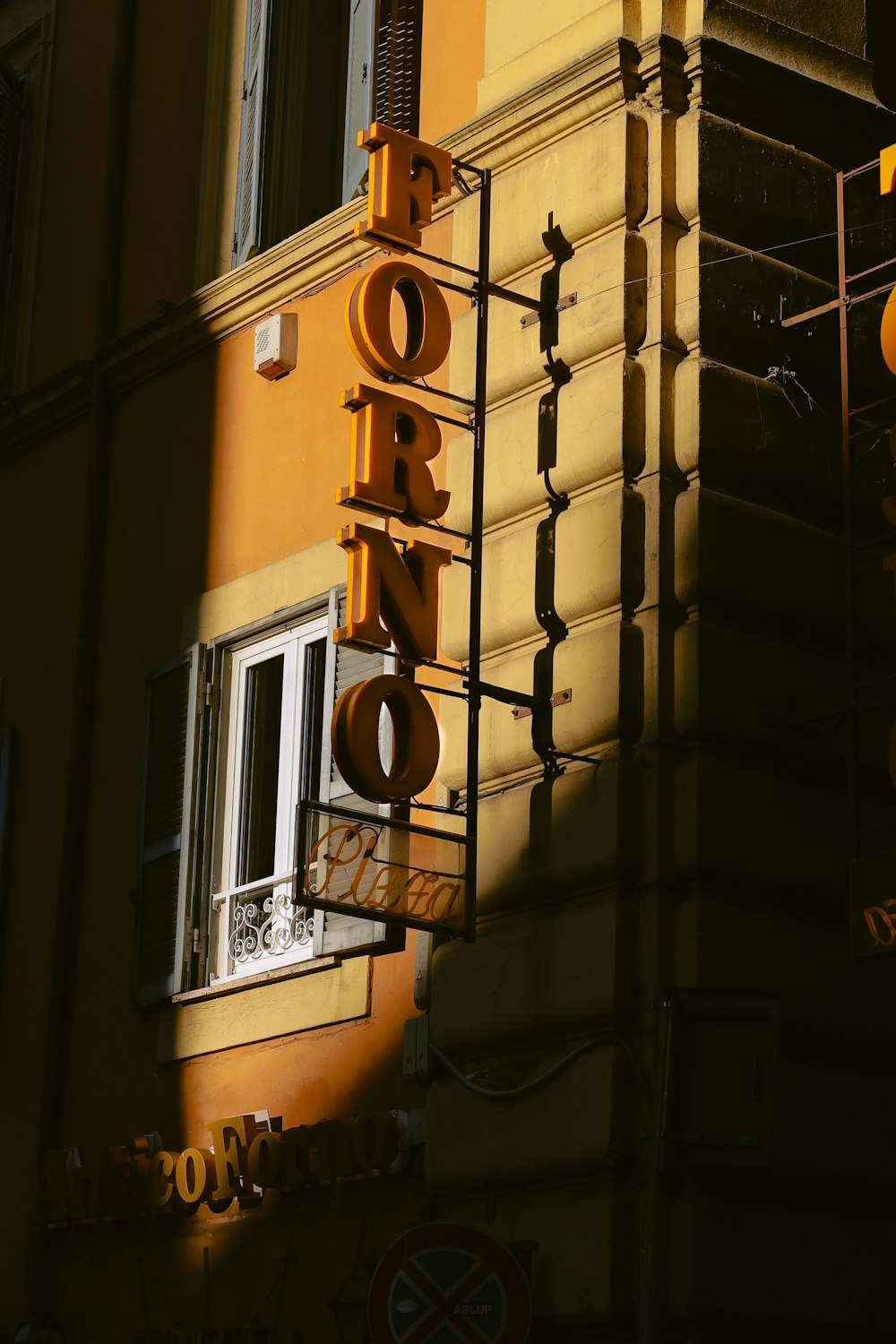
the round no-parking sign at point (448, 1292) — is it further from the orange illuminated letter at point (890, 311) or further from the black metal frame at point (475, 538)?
the orange illuminated letter at point (890, 311)

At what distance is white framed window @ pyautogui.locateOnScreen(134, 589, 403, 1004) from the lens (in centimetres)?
995

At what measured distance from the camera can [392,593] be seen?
8703mm

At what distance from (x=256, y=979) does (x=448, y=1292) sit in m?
2.75

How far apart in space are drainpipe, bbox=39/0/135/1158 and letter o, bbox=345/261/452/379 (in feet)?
9.55

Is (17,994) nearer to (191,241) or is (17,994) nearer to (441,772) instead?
(441,772)

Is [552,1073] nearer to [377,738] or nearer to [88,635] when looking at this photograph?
[377,738]

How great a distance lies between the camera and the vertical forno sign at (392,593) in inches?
331

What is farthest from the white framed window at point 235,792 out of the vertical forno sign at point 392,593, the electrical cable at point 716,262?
the electrical cable at point 716,262

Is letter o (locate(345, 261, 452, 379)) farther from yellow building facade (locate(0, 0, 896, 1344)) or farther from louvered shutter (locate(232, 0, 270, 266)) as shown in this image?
louvered shutter (locate(232, 0, 270, 266))

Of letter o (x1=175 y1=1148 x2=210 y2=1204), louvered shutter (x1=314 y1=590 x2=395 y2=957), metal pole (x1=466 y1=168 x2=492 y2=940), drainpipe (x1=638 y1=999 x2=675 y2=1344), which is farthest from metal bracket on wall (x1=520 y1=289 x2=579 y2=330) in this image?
letter o (x1=175 y1=1148 x2=210 y2=1204)

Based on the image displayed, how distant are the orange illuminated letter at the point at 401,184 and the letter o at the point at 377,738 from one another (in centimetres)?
186

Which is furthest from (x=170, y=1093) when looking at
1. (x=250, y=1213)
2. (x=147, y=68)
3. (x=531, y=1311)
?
(x=147, y=68)

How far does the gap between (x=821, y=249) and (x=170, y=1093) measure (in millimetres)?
4593

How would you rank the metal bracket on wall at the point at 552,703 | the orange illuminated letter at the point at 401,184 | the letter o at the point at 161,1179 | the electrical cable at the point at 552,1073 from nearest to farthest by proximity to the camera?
the electrical cable at the point at 552,1073 → the metal bracket on wall at the point at 552,703 → the orange illuminated letter at the point at 401,184 → the letter o at the point at 161,1179
